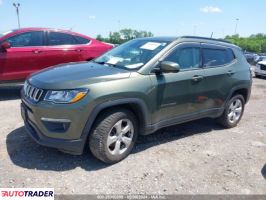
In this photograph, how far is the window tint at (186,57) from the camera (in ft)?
14.4

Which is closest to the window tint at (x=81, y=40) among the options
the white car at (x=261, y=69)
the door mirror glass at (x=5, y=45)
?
the door mirror glass at (x=5, y=45)

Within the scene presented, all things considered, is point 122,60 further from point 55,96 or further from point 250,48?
point 250,48

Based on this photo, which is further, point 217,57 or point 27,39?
point 27,39

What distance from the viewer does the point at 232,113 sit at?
566 centimetres

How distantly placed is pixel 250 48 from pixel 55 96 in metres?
81.3

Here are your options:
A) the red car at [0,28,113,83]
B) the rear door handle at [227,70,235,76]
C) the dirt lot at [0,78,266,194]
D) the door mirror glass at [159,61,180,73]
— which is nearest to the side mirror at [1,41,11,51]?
the red car at [0,28,113,83]

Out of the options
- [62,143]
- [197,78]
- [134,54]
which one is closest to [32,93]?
[62,143]

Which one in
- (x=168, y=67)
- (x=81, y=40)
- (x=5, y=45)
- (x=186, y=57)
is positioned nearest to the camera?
(x=168, y=67)

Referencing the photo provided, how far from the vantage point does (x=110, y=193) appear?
3279mm

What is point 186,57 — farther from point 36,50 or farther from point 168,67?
point 36,50

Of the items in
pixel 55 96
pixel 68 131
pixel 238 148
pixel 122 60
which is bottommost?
pixel 238 148

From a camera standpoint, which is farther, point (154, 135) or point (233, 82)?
point (233, 82)

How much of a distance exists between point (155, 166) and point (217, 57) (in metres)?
2.40

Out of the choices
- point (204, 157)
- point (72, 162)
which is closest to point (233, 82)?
point (204, 157)
